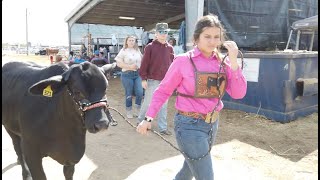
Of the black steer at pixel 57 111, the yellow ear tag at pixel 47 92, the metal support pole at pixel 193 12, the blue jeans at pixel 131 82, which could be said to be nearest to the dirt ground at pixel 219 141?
the blue jeans at pixel 131 82

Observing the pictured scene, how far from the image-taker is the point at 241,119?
706 cm

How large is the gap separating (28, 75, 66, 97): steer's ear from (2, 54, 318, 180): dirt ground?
4.92 feet

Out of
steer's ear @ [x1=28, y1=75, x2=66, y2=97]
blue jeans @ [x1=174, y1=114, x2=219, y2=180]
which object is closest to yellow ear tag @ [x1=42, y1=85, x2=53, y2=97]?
steer's ear @ [x1=28, y1=75, x2=66, y2=97]

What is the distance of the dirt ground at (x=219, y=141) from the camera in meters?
4.47

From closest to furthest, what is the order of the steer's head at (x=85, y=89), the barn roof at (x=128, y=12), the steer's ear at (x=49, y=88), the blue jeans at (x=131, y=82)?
the steer's head at (x=85, y=89) → the steer's ear at (x=49, y=88) → the blue jeans at (x=131, y=82) → the barn roof at (x=128, y=12)

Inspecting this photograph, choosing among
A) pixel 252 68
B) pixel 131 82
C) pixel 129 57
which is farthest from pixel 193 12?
pixel 131 82

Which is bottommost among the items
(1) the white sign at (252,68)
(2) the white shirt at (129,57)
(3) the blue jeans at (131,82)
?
(3) the blue jeans at (131,82)

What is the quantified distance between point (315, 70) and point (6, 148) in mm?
6143

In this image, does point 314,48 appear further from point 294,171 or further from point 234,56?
point 234,56

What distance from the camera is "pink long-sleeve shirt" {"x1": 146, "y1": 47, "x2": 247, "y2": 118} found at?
2490 mm

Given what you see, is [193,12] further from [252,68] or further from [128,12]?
[128,12]

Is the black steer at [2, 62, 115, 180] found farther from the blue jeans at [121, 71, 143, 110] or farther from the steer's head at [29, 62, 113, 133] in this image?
the blue jeans at [121, 71, 143, 110]

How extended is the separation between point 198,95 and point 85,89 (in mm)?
916

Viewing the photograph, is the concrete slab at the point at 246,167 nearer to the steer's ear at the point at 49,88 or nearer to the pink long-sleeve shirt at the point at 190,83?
the steer's ear at the point at 49,88
